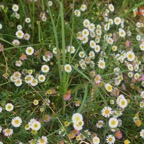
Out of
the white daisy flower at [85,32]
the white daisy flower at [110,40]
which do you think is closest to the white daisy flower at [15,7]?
the white daisy flower at [85,32]

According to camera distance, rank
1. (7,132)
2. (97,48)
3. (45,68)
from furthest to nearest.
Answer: (97,48) → (45,68) → (7,132)

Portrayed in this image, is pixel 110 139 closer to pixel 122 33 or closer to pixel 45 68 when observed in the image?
pixel 45 68

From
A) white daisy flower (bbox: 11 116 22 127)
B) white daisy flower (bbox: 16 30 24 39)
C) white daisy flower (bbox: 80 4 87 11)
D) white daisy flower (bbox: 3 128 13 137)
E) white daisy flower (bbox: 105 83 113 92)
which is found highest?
white daisy flower (bbox: 80 4 87 11)

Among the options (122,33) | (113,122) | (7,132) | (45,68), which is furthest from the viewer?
(122,33)

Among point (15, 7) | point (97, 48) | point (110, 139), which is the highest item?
point (15, 7)

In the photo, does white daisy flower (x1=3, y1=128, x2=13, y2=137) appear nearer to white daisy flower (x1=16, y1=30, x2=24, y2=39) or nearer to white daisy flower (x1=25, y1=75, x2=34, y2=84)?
white daisy flower (x1=25, y1=75, x2=34, y2=84)

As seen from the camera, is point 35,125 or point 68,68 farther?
point 68,68

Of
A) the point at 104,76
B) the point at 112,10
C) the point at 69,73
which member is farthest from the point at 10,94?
the point at 112,10

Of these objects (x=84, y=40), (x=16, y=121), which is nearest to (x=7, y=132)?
(x=16, y=121)

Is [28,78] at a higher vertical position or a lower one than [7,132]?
higher

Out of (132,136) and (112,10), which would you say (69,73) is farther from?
(112,10)

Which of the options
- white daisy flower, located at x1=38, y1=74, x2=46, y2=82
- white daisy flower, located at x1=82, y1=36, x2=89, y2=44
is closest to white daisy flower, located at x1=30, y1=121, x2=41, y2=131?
white daisy flower, located at x1=38, y1=74, x2=46, y2=82
